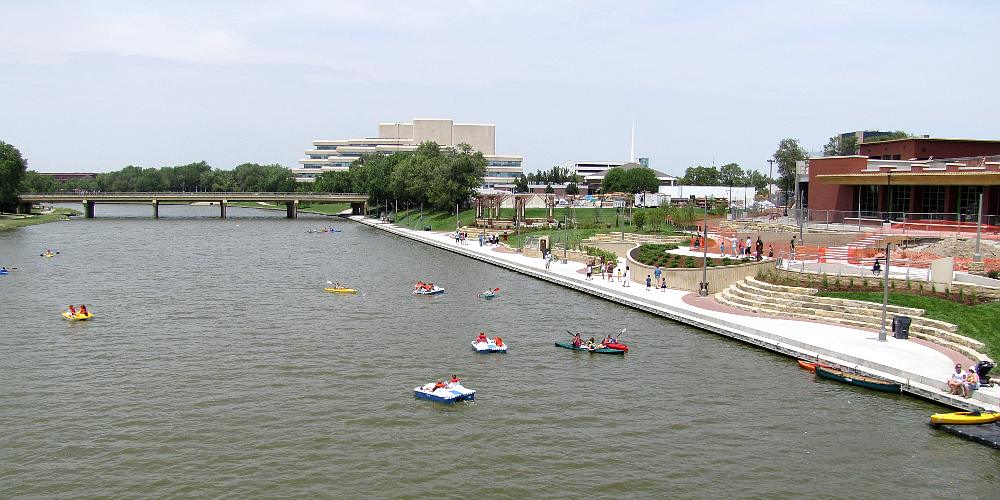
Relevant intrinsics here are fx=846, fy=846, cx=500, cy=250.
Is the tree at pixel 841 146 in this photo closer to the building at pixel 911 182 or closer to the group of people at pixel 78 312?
the building at pixel 911 182

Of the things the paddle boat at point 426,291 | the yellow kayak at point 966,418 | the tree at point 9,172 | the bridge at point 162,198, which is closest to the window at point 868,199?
the paddle boat at point 426,291

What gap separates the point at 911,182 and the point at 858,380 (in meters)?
38.6

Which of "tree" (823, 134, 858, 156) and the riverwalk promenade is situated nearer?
the riverwalk promenade

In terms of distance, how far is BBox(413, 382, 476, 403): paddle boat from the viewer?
102 ft

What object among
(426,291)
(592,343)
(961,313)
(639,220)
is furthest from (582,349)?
(639,220)

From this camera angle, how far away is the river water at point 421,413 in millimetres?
24484

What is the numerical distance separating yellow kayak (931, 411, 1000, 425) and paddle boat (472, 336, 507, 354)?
18.3m

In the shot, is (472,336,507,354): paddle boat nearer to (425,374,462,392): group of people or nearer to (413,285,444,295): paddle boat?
(425,374,462,392): group of people

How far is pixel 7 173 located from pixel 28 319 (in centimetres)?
10102

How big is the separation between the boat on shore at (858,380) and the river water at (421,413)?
0.44 metres

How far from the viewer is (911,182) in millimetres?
65188

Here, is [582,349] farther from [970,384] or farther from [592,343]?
[970,384]

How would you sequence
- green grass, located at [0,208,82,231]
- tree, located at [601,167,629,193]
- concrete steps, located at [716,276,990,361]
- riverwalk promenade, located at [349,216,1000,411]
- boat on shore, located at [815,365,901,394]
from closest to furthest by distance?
riverwalk promenade, located at [349,216,1000,411]
boat on shore, located at [815,365,901,394]
concrete steps, located at [716,276,990,361]
green grass, located at [0,208,82,231]
tree, located at [601,167,629,193]

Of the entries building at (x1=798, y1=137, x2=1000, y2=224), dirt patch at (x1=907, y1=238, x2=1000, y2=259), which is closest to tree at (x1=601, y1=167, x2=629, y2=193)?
building at (x1=798, y1=137, x2=1000, y2=224)
